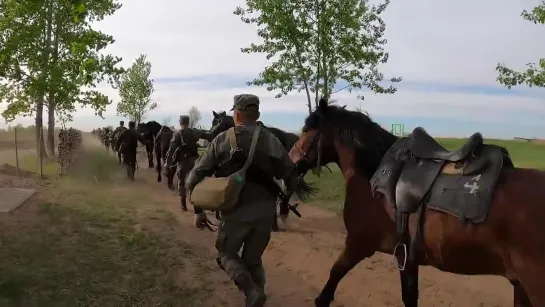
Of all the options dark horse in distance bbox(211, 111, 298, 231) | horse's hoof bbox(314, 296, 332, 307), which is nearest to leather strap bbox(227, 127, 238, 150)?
horse's hoof bbox(314, 296, 332, 307)

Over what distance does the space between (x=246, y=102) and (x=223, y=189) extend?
79 cm

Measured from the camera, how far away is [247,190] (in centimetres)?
409

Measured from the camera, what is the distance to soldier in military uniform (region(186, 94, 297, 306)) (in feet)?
13.2

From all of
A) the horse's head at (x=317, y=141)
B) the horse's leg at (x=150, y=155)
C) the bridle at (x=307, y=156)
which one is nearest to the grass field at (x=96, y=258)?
the bridle at (x=307, y=156)

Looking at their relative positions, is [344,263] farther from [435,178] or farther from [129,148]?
[129,148]

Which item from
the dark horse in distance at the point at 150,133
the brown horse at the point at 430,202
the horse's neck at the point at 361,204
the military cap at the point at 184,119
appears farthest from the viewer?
the dark horse in distance at the point at 150,133

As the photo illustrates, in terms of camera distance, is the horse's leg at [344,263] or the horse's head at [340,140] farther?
the horse's head at [340,140]

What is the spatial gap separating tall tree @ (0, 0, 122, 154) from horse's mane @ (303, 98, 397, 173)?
1140cm

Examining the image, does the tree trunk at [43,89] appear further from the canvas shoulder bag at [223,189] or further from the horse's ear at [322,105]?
the canvas shoulder bag at [223,189]

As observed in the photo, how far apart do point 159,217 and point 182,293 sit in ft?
13.5

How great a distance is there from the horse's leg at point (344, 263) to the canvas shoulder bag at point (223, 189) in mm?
1379

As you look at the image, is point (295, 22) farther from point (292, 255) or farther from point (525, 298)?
point (525, 298)

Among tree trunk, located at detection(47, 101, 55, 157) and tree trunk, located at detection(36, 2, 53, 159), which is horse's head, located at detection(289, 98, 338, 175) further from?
tree trunk, located at detection(47, 101, 55, 157)

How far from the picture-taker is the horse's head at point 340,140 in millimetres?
4859
